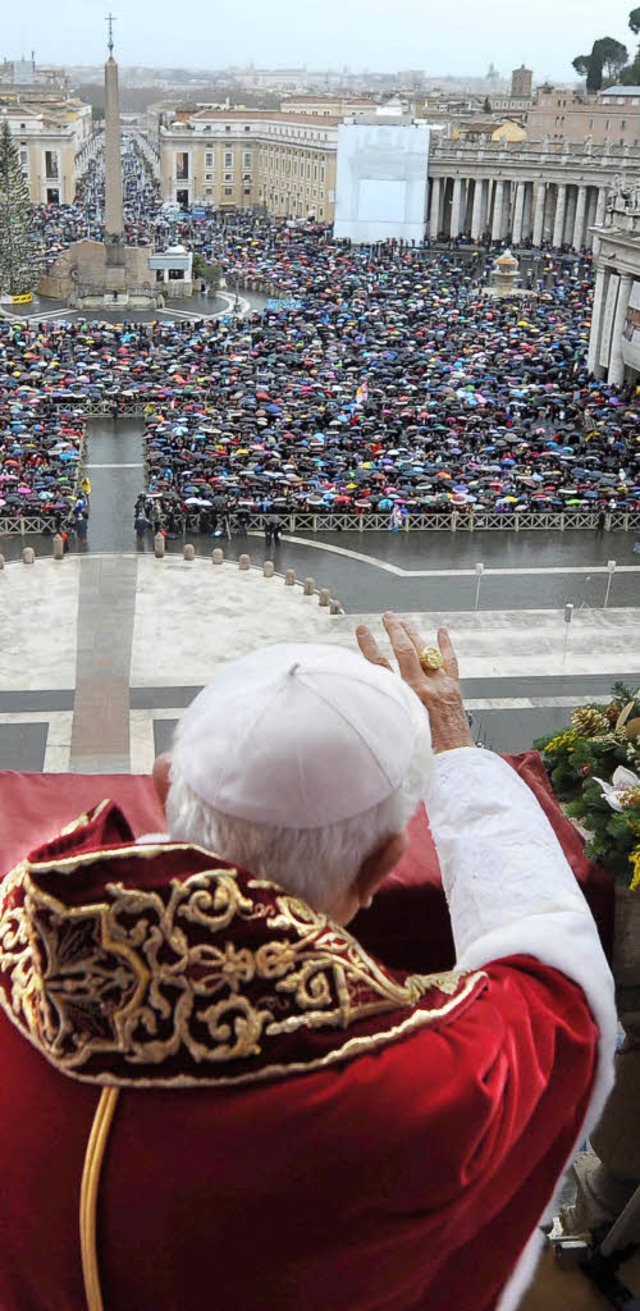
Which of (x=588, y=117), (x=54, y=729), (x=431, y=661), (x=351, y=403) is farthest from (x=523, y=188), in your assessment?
(x=431, y=661)

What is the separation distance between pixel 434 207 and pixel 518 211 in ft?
22.0

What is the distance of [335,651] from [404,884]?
136cm

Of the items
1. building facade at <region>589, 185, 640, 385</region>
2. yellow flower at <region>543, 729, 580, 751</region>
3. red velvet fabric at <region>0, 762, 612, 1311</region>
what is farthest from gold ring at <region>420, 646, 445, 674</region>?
building facade at <region>589, 185, 640, 385</region>

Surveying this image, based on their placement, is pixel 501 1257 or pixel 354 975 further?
pixel 501 1257

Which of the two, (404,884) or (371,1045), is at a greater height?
(371,1045)

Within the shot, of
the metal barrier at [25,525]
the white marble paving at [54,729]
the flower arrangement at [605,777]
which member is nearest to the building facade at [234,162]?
the metal barrier at [25,525]

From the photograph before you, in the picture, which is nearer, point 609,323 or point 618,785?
point 618,785

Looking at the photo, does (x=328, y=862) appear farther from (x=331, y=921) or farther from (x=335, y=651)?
(x=335, y=651)

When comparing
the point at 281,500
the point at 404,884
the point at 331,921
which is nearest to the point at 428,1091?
the point at 331,921

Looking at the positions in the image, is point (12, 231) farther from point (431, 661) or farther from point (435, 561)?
point (431, 661)

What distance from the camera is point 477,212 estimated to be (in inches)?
3103

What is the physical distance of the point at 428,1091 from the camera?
1.79m

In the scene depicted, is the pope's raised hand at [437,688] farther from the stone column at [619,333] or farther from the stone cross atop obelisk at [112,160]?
the stone cross atop obelisk at [112,160]

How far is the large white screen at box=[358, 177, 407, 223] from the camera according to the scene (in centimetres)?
7631
